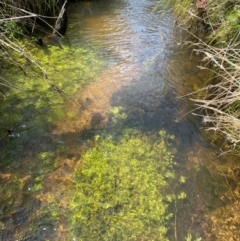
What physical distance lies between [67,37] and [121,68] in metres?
1.09

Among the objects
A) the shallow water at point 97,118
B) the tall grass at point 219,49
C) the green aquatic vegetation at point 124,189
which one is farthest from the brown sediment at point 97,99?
the tall grass at point 219,49

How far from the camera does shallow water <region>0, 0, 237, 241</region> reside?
2078 mm

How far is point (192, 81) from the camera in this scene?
10.9ft

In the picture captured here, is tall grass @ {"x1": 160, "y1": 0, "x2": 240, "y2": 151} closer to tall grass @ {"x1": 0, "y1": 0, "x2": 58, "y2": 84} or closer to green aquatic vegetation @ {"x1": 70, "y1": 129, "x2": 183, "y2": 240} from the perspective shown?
green aquatic vegetation @ {"x1": 70, "y1": 129, "x2": 183, "y2": 240}

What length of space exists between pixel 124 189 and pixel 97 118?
2.81ft

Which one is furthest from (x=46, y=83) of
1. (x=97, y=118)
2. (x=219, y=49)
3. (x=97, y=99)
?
(x=219, y=49)

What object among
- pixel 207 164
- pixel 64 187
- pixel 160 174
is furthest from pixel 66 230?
pixel 207 164

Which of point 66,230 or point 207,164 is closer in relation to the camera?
point 66,230

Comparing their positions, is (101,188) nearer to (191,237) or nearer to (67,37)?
(191,237)

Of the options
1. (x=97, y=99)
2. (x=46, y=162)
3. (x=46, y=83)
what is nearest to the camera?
(x=46, y=162)

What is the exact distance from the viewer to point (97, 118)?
284 centimetres

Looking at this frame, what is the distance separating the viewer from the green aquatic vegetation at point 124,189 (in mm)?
1995

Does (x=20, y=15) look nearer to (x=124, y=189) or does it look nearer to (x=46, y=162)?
(x=46, y=162)

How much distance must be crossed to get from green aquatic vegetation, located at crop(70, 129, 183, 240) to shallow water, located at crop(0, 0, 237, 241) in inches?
2.5
